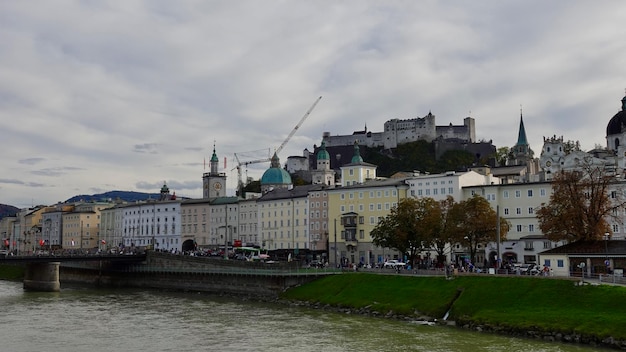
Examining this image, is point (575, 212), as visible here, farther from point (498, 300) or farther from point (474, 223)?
point (498, 300)

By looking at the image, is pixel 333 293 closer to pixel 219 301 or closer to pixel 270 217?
pixel 219 301

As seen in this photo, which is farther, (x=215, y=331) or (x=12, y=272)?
(x=12, y=272)

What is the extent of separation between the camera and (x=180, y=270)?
100m

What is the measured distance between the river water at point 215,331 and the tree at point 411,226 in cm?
1708

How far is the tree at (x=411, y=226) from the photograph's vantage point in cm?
8076

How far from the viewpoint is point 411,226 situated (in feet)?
269

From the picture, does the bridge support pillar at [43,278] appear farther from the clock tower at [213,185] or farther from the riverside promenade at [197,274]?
the clock tower at [213,185]

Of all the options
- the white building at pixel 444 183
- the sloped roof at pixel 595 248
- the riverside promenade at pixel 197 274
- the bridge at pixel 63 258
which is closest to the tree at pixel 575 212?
the sloped roof at pixel 595 248

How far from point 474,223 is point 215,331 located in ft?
114

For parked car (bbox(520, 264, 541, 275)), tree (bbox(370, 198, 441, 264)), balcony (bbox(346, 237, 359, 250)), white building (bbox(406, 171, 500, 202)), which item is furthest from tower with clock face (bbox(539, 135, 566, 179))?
parked car (bbox(520, 264, 541, 275))

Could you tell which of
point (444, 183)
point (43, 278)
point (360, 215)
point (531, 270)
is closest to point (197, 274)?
point (43, 278)

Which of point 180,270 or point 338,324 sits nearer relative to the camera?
point 338,324

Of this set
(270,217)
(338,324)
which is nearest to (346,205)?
(270,217)

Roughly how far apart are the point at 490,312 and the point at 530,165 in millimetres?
Result: 87606
